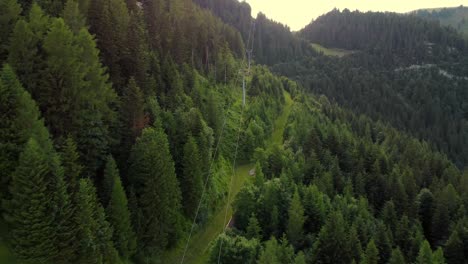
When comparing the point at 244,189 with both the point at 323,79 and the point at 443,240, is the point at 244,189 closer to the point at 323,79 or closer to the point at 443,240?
the point at 443,240

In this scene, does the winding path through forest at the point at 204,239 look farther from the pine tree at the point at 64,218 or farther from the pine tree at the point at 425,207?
the pine tree at the point at 425,207

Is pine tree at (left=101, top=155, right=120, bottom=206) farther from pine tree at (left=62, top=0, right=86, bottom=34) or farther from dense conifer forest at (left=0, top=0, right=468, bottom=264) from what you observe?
pine tree at (left=62, top=0, right=86, bottom=34)

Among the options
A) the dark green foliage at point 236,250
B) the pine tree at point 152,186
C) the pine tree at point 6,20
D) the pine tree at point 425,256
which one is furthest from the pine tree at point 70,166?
the pine tree at point 425,256

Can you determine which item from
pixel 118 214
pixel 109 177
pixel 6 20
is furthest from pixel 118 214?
pixel 6 20

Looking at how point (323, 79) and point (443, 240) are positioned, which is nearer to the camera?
point (443, 240)

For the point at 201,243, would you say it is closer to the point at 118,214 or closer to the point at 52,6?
the point at 118,214

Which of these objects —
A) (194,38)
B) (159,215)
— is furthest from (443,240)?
(194,38)
